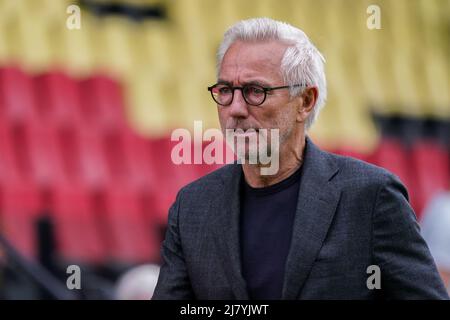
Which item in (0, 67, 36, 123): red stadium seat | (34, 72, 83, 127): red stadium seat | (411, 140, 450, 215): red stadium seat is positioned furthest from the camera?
(411, 140, 450, 215): red stadium seat

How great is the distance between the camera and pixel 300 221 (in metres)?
1.48

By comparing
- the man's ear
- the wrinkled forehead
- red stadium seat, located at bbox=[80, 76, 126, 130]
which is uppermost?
the wrinkled forehead

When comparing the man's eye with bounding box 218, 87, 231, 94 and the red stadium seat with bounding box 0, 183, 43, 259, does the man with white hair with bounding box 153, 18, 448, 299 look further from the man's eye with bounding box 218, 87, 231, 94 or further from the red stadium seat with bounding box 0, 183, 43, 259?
the red stadium seat with bounding box 0, 183, 43, 259

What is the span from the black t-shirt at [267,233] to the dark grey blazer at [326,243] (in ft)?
0.07

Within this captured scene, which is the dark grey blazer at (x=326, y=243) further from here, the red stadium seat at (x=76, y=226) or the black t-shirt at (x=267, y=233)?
the red stadium seat at (x=76, y=226)

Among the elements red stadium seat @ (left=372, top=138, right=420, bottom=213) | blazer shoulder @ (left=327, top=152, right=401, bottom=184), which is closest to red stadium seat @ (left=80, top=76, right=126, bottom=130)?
red stadium seat @ (left=372, top=138, right=420, bottom=213)

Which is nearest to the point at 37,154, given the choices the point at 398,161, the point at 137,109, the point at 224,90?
the point at 137,109

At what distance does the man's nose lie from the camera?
1.48 m

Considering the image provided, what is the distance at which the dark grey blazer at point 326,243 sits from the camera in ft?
4.71

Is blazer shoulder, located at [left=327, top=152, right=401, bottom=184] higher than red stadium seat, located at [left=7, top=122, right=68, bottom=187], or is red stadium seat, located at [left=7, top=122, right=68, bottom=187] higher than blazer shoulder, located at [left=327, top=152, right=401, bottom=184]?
blazer shoulder, located at [left=327, top=152, right=401, bottom=184]

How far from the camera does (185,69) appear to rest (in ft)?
18.9

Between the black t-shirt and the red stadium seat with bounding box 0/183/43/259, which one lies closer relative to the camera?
the black t-shirt

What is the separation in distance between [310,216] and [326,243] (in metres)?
0.04

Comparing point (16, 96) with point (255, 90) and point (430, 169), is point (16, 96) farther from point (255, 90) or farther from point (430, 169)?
point (255, 90)
